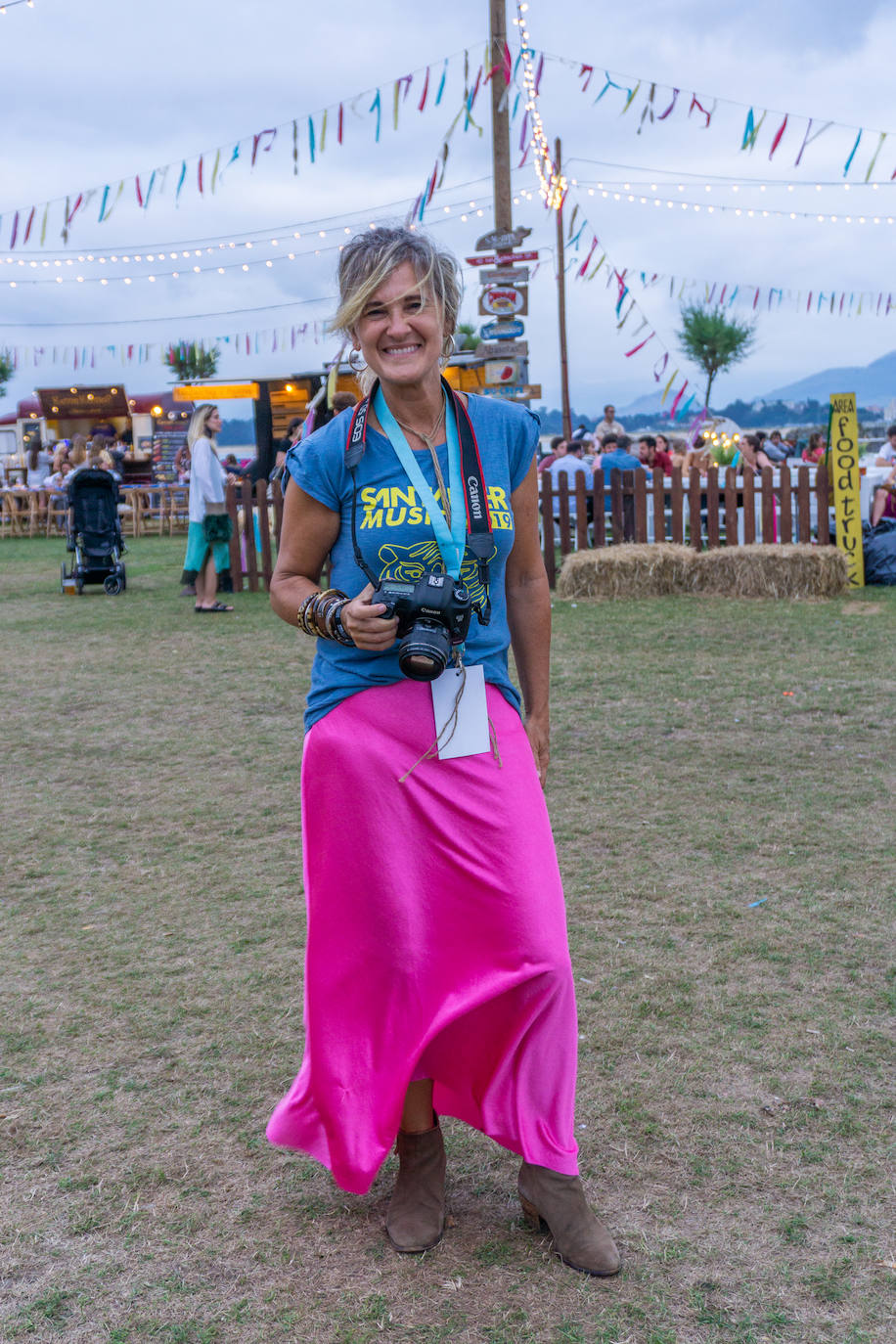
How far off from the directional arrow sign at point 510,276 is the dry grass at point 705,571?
4.51 metres

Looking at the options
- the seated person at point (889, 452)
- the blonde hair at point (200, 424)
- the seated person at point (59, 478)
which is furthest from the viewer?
the seated person at point (59, 478)

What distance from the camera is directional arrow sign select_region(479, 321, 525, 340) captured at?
15.0 m

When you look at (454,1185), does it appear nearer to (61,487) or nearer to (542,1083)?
(542,1083)

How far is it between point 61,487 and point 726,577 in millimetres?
15610

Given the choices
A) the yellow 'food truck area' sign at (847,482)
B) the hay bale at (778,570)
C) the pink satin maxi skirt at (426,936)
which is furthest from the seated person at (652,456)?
the pink satin maxi skirt at (426,936)

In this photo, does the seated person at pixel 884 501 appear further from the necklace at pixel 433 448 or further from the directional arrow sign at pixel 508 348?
the necklace at pixel 433 448

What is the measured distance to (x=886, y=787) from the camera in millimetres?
5211

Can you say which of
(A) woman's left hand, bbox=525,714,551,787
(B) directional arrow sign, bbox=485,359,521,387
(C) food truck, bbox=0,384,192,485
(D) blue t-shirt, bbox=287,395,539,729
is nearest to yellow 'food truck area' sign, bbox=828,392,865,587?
(B) directional arrow sign, bbox=485,359,521,387

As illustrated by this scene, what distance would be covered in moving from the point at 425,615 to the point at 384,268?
67cm

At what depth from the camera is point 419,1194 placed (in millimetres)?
2414

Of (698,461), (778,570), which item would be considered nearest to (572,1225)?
(778,570)

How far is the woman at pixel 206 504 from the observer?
1081cm

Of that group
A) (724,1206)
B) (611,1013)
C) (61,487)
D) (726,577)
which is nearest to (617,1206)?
(724,1206)

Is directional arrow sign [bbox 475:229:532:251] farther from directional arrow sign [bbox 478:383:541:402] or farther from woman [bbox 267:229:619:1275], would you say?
woman [bbox 267:229:619:1275]
